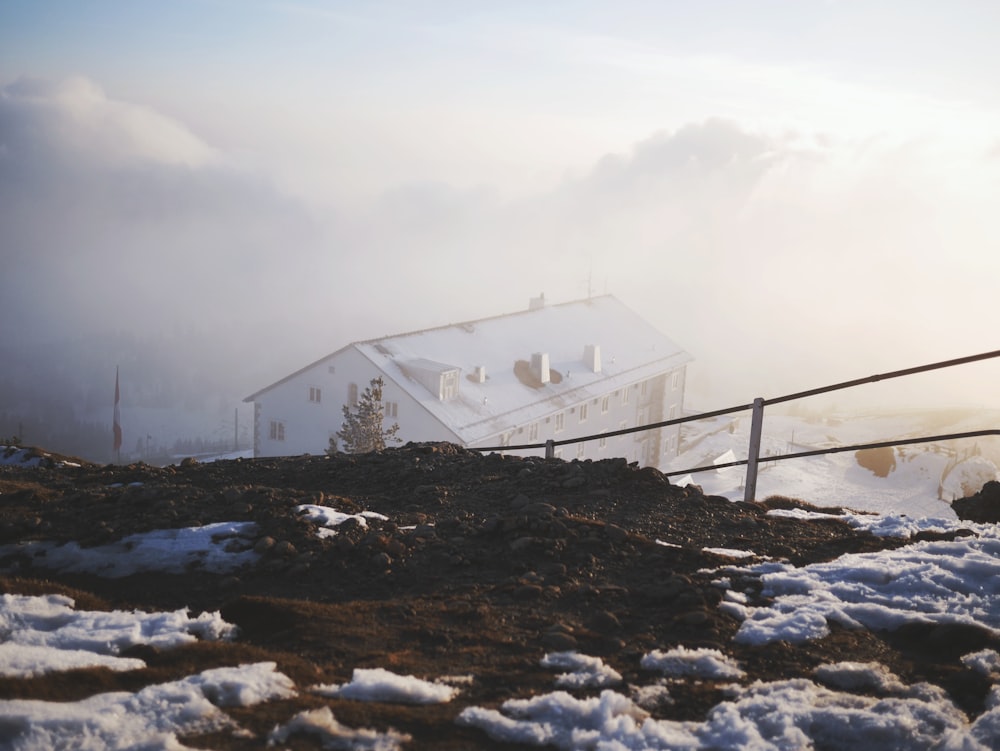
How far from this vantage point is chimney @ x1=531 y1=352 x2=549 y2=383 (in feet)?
122

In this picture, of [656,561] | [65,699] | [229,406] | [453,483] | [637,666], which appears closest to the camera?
[65,699]

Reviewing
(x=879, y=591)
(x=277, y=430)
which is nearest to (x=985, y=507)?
(x=879, y=591)

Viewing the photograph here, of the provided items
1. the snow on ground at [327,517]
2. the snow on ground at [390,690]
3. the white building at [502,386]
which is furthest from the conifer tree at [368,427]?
the snow on ground at [390,690]

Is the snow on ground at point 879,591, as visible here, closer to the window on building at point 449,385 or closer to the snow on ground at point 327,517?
the snow on ground at point 327,517

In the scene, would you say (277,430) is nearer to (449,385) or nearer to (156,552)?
(449,385)

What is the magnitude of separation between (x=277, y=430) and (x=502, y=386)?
10624 millimetres

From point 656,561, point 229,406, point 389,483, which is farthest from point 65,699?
point 229,406

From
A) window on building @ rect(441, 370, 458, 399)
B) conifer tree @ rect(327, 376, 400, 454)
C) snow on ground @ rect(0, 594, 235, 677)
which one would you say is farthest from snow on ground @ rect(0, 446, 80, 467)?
window on building @ rect(441, 370, 458, 399)

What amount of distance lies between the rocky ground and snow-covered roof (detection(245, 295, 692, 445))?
23209mm

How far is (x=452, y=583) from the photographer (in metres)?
5.17

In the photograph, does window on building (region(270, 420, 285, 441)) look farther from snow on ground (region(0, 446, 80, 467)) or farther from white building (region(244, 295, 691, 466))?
snow on ground (region(0, 446, 80, 467))

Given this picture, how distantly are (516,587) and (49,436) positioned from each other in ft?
276

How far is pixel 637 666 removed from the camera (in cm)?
409

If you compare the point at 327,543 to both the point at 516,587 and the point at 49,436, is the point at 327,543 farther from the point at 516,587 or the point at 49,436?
the point at 49,436
